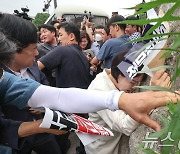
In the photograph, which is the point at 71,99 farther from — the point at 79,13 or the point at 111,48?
the point at 79,13

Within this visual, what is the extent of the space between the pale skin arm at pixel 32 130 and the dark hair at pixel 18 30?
60cm

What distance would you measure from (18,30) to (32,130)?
735 millimetres

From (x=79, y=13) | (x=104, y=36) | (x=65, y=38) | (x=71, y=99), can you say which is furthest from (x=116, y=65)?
(x=79, y=13)

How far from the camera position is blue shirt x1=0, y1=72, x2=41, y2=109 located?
4.69 ft

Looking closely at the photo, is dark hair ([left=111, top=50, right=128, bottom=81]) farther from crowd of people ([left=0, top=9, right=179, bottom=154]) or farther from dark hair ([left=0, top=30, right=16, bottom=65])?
dark hair ([left=0, top=30, right=16, bottom=65])

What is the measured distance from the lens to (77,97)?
1.37 meters

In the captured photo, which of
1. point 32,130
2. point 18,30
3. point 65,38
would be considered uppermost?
point 18,30

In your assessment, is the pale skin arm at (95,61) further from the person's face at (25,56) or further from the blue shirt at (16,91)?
the blue shirt at (16,91)

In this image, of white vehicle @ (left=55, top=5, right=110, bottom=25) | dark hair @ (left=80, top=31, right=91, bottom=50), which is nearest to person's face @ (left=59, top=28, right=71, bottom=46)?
dark hair @ (left=80, top=31, right=91, bottom=50)

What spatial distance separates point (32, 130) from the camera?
4.61 ft

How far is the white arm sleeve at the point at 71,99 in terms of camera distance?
1309mm

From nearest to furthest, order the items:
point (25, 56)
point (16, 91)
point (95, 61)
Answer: point (16, 91)
point (25, 56)
point (95, 61)

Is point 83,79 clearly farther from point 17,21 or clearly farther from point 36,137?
point 36,137

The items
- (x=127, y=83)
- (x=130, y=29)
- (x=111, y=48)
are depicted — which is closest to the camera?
(x=127, y=83)
